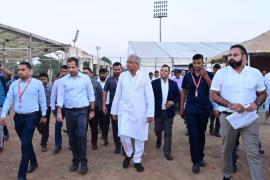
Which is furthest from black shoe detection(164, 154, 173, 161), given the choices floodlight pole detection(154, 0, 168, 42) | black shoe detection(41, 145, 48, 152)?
floodlight pole detection(154, 0, 168, 42)

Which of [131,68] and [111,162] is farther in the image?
[111,162]

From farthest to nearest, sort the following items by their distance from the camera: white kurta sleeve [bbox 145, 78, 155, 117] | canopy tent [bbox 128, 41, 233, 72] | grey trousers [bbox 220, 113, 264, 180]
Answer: canopy tent [bbox 128, 41, 233, 72], white kurta sleeve [bbox 145, 78, 155, 117], grey trousers [bbox 220, 113, 264, 180]

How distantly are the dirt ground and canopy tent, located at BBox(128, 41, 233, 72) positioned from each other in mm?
16533

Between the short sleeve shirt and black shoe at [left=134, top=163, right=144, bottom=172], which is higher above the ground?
the short sleeve shirt

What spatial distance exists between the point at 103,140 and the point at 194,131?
3.56 metres

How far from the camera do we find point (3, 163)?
7418 mm

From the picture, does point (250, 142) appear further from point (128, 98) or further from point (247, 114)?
point (128, 98)

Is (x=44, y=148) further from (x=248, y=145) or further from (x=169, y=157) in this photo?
(x=248, y=145)

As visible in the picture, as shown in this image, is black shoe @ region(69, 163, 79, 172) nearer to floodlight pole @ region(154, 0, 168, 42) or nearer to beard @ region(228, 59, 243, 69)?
beard @ region(228, 59, 243, 69)

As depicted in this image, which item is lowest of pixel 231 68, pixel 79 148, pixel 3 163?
pixel 3 163

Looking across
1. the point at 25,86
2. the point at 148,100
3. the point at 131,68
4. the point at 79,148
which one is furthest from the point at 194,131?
the point at 25,86

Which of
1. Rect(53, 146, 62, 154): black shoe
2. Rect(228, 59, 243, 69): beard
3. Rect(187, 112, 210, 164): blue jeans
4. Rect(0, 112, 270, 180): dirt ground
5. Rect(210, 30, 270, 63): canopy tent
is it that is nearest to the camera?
Rect(228, 59, 243, 69): beard

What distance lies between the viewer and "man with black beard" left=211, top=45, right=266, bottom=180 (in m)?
4.94

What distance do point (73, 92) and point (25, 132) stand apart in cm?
103
